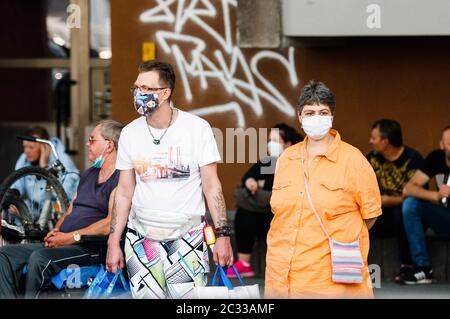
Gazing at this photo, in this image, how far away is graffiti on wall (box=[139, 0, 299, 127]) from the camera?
10.9m

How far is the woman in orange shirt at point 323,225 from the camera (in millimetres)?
6426

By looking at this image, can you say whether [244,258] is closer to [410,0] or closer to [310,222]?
[410,0]

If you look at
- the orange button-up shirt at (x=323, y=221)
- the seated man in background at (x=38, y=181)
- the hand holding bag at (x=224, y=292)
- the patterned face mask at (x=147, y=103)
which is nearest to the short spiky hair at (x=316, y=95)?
the orange button-up shirt at (x=323, y=221)

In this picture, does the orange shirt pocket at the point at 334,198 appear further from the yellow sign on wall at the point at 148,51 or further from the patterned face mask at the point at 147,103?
the yellow sign on wall at the point at 148,51

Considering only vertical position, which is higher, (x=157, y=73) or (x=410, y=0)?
(x=410, y=0)

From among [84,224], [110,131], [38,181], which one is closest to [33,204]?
[38,181]

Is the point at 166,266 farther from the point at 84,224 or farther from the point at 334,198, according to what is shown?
the point at 84,224

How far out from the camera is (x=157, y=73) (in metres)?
6.86

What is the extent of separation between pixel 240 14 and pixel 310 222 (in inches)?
165

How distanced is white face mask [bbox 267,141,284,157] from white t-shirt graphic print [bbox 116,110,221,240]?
10.6 feet

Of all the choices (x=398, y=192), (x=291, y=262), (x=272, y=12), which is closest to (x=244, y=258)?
(x=398, y=192)

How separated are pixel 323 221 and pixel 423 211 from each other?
347cm

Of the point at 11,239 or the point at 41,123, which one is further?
the point at 41,123
